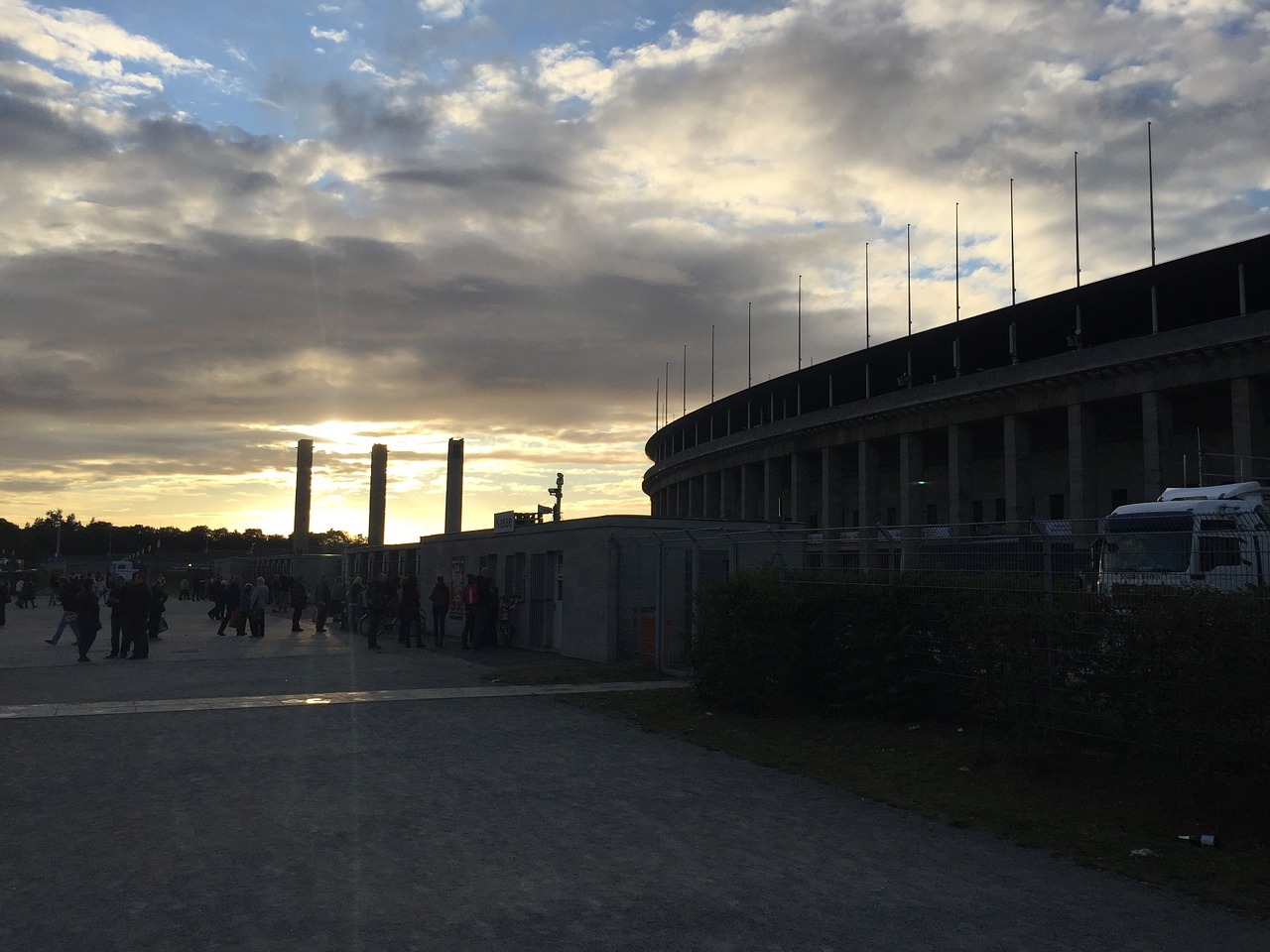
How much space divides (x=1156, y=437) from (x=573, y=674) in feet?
109

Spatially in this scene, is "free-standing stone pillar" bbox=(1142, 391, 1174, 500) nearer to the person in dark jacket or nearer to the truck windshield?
the person in dark jacket

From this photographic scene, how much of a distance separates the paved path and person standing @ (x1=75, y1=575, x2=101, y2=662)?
360 inches

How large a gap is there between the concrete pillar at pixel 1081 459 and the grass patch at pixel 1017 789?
122 feet

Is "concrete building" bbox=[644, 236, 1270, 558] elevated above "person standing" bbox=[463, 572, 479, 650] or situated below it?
above

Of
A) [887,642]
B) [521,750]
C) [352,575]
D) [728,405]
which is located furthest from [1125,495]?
[521,750]

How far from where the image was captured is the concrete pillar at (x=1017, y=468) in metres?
48.2

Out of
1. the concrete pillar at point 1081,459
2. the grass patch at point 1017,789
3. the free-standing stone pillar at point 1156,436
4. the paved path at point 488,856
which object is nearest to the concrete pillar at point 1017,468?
the concrete pillar at point 1081,459

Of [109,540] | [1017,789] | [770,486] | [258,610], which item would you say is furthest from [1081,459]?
[109,540]

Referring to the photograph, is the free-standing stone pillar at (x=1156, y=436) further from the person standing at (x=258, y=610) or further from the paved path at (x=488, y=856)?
the paved path at (x=488, y=856)

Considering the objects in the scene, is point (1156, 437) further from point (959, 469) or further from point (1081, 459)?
point (959, 469)

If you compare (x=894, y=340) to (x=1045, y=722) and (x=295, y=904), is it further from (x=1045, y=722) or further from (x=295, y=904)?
(x=295, y=904)

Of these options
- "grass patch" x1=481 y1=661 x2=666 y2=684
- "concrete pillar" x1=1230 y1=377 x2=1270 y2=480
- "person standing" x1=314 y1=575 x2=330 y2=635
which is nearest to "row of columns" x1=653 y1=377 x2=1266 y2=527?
"concrete pillar" x1=1230 y1=377 x2=1270 y2=480

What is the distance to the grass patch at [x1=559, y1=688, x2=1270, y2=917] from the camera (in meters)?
6.62

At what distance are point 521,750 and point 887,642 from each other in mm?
4247
